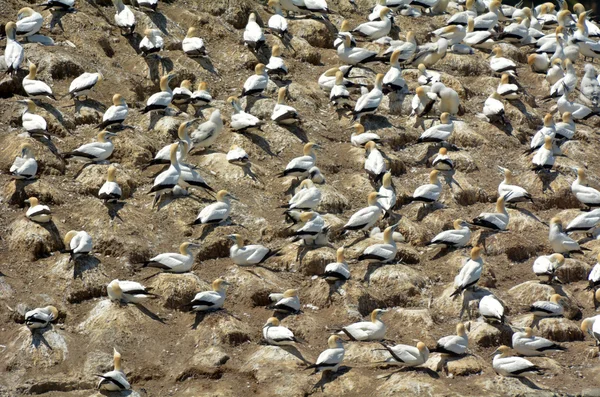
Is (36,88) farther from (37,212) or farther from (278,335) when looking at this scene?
(278,335)

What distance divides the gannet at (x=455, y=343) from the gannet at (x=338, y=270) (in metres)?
2.52

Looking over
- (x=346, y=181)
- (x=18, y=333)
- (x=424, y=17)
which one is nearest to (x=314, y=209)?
(x=346, y=181)

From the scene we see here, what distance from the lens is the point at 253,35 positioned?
32.1 m

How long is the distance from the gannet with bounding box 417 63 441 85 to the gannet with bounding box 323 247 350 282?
959 cm

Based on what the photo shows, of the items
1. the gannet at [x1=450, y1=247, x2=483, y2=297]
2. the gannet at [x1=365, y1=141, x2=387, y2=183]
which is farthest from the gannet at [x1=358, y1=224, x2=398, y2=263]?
the gannet at [x1=365, y1=141, x2=387, y2=183]

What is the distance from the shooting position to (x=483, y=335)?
22250 millimetres

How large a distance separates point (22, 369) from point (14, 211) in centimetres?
461

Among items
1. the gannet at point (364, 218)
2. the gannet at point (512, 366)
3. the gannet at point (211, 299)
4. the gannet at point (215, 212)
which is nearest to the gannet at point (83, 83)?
the gannet at point (215, 212)

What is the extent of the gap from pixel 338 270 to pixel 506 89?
10927 millimetres

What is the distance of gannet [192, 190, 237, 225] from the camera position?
964 inches

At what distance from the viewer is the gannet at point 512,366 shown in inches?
805

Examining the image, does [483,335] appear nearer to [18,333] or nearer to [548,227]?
[548,227]

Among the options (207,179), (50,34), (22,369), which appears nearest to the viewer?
(22,369)

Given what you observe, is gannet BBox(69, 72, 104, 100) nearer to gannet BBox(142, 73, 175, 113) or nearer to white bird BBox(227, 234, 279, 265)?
gannet BBox(142, 73, 175, 113)
